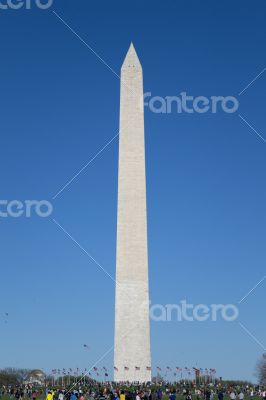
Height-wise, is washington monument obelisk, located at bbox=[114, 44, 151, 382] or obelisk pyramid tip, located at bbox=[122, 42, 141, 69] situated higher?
obelisk pyramid tip, located at bbox=[122, 42, 141, 69]

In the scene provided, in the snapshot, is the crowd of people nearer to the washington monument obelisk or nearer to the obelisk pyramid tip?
the washington monument obelisk

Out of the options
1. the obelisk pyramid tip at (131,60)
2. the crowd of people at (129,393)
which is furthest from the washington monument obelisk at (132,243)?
the crowd of people at (129,393)

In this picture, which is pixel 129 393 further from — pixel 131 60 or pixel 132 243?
pixel 131 60

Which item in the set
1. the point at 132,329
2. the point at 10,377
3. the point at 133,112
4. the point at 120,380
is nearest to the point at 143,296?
the point at 132,329

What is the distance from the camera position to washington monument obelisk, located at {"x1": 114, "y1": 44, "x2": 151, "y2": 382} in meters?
42.5

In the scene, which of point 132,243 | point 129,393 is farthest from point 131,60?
point 129,393

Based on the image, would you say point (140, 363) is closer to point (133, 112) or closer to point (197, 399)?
point (197, 399)

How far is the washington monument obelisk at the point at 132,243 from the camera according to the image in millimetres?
42469

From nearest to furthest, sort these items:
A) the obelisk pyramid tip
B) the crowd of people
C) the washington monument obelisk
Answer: the crowd of people → the washington monument obelisk → the obelisk pyramid tip

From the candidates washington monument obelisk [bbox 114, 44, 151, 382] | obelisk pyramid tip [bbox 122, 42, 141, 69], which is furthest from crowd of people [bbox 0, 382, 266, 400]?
obelisk pyramid tip [bbox 122, 42, 141, 69]

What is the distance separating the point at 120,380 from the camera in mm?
42500

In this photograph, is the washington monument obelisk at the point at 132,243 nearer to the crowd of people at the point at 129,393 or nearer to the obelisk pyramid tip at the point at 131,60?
the obelisk pyramid tip at the point at 131,60

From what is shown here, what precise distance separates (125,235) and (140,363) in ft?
25.4

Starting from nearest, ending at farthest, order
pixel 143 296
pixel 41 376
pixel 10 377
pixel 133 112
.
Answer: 1. pixel 143 296
2. pixel 133 112
3. pixel 10 377
4. pixel 41 376
